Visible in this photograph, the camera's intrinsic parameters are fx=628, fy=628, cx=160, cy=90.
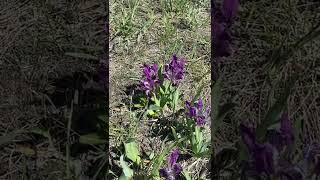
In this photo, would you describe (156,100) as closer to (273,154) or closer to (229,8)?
(229,8)

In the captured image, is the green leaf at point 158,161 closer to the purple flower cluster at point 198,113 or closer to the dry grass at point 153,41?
the purple flower cluster at point 198,113

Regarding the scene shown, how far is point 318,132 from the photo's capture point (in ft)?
7.52

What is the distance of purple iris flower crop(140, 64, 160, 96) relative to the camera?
7.95 feet

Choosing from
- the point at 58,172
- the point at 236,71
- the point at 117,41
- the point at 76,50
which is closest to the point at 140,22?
the point at 117,41

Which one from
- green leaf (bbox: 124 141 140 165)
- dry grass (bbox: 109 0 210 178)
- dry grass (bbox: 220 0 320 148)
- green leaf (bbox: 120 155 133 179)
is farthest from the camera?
dry grass (bbox: 109 0 210 178)

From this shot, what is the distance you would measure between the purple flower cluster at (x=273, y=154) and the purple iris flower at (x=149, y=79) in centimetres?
70

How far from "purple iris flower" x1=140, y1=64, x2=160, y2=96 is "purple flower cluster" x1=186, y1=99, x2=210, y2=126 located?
0.18 m

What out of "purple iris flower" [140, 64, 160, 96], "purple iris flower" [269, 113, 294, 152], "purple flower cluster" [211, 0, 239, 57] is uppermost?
"purple flower cluster" [211, 0, 239, 57]

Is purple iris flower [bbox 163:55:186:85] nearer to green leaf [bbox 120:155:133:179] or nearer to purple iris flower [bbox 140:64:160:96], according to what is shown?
purple iris flower [bbox 140:64:160:96]

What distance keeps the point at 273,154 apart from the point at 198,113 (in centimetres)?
59

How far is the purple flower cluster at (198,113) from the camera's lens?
2.26m

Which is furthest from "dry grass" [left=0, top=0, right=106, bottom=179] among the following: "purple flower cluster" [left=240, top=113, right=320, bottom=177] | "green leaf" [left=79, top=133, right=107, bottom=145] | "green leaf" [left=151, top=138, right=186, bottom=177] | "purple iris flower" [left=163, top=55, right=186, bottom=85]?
"purple flower cluster" [left=240, top=113, right=320, bottom=177]

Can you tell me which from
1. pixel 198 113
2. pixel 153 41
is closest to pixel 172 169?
pixel 198 113

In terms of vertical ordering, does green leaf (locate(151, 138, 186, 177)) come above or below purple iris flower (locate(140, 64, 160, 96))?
below
